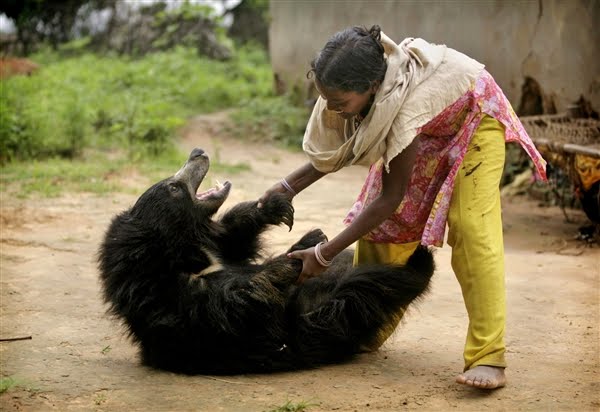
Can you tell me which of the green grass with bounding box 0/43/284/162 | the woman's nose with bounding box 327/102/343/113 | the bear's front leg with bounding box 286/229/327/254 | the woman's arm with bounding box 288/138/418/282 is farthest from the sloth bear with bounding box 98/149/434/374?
the green grass with bounding box 0/43/284/162

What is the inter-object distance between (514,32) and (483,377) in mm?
4931

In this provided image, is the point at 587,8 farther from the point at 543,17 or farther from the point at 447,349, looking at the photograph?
the point at 447,349

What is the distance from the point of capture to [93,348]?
156 inches

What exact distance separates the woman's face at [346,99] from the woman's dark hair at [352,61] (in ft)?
0.07

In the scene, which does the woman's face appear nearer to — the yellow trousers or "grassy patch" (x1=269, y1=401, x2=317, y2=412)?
the yellow trousers

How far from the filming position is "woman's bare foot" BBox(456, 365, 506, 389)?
3.17 metres

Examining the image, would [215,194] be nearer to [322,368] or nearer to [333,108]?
[322,368]

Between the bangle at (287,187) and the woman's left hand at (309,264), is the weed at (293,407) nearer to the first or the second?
the woman's left hand at (309,264)

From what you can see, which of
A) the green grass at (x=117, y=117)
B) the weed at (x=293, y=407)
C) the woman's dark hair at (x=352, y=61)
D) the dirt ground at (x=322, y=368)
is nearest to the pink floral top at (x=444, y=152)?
the woman's dark hair at (x=352, y=61)

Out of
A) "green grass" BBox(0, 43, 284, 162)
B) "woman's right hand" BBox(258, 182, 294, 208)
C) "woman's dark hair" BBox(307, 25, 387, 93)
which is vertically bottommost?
"green grass" BBox(0, 43, 284, 162)

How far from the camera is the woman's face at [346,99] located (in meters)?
3.06

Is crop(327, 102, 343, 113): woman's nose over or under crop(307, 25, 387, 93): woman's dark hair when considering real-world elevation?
under

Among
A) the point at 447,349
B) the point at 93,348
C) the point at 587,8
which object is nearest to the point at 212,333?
the point at 93,348

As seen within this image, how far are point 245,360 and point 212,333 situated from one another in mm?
191
